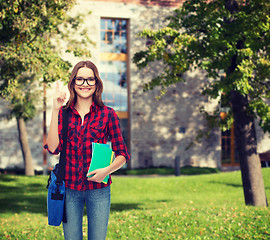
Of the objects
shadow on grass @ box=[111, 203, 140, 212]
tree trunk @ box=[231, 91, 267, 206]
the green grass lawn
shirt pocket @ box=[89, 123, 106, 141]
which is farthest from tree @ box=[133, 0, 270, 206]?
shirt pocket @ box=[89, 123, 106, 141]

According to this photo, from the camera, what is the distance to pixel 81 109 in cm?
343

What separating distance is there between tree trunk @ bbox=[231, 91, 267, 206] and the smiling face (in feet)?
26.4

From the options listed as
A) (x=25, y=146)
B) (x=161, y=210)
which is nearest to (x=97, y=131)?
(x=161, y=210)

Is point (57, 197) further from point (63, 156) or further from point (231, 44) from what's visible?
point (231, 44)

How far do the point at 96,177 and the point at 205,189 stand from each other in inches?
526

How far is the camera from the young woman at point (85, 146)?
323cm

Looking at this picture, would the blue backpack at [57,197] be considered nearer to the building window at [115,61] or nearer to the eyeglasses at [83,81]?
the eyeglasses at [83,81]

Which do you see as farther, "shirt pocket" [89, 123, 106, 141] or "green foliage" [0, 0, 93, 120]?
"green foliage" [0, 0, 93, 120]

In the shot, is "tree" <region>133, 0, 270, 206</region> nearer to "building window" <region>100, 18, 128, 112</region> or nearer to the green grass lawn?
the green grass lawn

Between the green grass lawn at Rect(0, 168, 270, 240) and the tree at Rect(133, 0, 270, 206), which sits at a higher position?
the tree at Rect(133, 0, 270, 206)

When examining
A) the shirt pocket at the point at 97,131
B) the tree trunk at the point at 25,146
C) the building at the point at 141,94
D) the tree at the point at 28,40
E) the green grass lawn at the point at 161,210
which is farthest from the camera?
the building at the point at 141,94

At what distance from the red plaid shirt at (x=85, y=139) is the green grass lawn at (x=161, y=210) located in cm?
415

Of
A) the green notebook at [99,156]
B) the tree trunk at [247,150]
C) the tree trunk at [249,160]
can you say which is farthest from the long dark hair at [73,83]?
the tree trunk at [249,160]

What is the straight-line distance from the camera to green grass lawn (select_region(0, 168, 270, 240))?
7430mm
